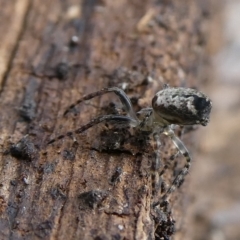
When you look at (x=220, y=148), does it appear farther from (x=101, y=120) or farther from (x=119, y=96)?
(x=101, y=120)

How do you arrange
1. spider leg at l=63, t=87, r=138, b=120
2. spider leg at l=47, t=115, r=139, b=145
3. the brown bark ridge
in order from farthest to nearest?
spider leg at l=63, t=87, r=138, b=120
spider leg at l=47, t=115, r=139, b=145
the brown bark ridge

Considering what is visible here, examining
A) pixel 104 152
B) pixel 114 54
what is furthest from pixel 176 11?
pixel 104 152

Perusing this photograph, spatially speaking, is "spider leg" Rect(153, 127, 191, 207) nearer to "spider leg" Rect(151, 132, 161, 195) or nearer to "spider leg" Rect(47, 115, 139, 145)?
"spider leg" Rect(151, 132, 161, 195)

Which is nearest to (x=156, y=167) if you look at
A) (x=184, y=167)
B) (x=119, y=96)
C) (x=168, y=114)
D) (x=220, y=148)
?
(x=184, y=167)

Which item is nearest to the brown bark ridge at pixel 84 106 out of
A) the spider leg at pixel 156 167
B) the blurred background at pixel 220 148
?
the spider leg at pixel 156 167

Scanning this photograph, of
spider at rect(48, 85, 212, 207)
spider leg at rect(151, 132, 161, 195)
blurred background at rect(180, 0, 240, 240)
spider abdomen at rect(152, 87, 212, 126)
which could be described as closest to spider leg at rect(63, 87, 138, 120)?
spider at rect(48, 85, 212, 207)

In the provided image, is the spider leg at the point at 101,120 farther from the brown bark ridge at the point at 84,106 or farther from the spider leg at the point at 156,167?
the spider leg at the point at 156,167
